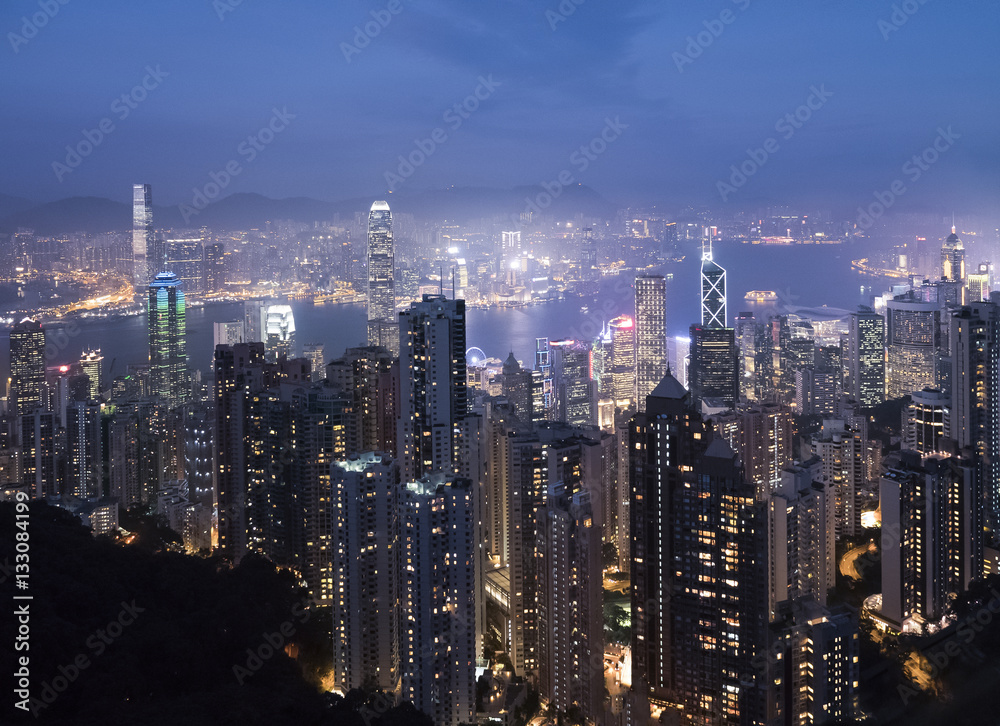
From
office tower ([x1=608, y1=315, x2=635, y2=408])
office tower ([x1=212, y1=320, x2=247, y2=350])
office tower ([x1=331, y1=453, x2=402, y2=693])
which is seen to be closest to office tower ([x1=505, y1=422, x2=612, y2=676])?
office tower ([x1=331, y1=453, x2=402, y2=693])

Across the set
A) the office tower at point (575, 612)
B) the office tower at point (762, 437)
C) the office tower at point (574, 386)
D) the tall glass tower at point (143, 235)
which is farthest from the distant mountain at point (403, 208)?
the office tower at point (575, 612)

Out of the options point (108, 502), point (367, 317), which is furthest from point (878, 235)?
point (108, 502)

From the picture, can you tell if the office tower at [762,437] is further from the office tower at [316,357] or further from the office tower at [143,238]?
the office tower at [143,238]

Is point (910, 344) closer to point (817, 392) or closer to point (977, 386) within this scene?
point (817, 392)

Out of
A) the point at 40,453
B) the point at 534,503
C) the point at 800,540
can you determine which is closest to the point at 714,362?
the point at 800,540

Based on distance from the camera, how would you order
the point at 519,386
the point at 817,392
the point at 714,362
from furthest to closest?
the point at 714,362, the point at 817,392, the point at 519,386

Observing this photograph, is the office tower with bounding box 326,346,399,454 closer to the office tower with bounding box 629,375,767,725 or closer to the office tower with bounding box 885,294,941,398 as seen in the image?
the office tower with bounding box 629,375,767,725
